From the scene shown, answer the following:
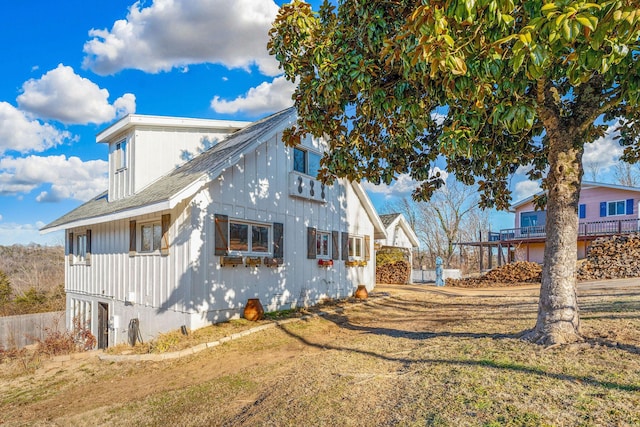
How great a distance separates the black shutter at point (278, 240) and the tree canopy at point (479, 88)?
323 centimetres

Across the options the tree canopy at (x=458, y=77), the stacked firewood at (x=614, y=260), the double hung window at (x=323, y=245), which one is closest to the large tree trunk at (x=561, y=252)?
the tree canopy at (x=458, y=77)

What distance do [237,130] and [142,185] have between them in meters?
4.09

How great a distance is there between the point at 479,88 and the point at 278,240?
755cm

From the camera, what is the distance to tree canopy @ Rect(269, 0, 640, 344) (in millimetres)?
3254

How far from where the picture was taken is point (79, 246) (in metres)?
13.6

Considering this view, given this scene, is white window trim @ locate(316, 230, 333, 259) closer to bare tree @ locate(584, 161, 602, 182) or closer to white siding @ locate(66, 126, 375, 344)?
white siding @ locate(66, 126, 375, 344)

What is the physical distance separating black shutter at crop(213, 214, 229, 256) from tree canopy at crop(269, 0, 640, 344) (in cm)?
294

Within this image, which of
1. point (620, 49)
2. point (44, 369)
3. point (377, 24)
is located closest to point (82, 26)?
point (44, 369)

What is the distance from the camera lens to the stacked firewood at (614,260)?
1694 cm

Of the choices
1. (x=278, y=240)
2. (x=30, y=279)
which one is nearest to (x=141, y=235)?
(x=278, y=240)

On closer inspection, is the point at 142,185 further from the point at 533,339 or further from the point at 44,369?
the point at 533,339

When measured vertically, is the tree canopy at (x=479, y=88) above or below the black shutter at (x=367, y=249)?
above

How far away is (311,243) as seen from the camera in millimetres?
12078

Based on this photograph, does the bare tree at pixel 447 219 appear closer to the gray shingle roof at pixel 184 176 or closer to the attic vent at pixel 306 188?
the attic vent at pixel 306 188
